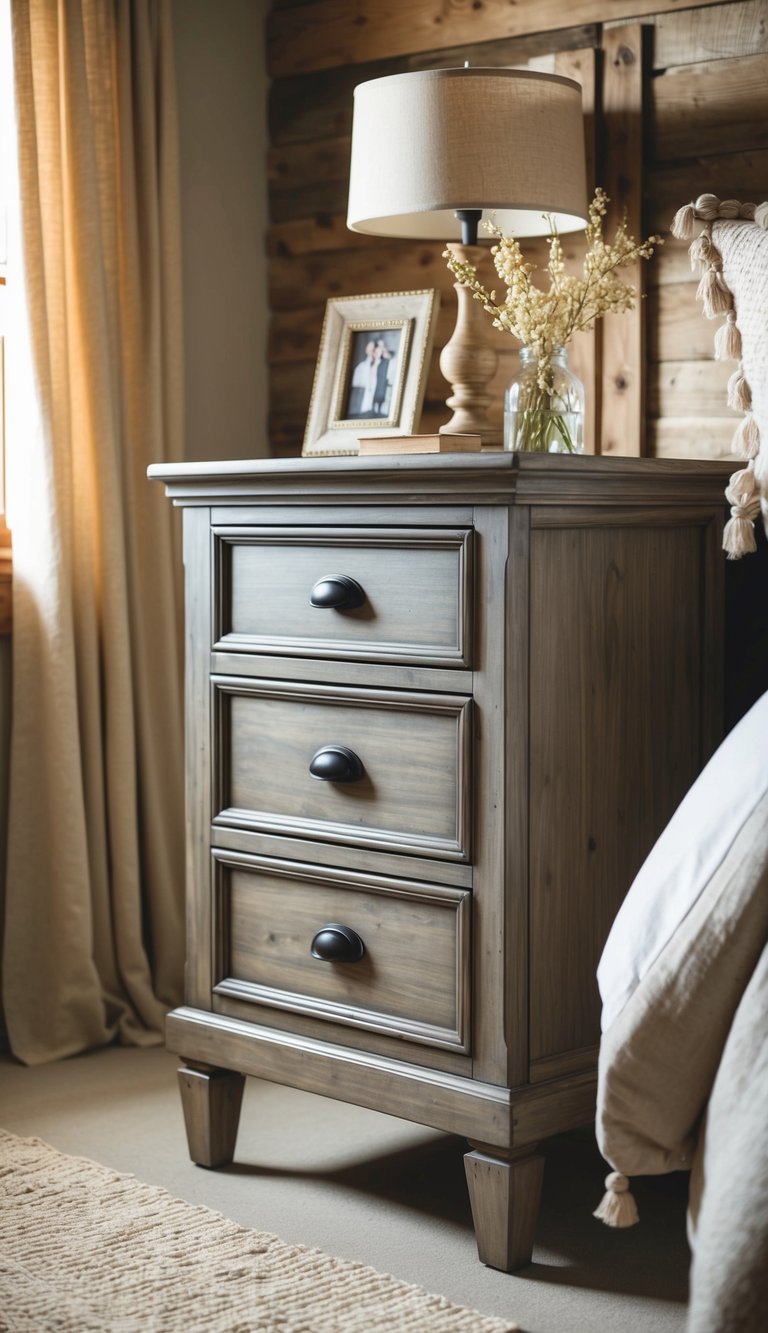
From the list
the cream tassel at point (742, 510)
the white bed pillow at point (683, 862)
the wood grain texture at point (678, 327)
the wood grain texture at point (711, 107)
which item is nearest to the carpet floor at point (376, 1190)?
the white bed pillow at point (683, 862)

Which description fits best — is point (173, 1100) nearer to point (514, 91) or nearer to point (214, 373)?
point (214, 373)

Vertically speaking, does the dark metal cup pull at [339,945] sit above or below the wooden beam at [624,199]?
below

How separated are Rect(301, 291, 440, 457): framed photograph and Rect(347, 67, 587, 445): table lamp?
12.1 inches

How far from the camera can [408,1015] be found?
1.82 m

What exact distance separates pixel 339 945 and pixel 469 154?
1.09 metres

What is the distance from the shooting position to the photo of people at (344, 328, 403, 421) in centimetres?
252

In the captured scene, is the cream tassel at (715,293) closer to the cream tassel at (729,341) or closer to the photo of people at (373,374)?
the cream tassel at (729,341)

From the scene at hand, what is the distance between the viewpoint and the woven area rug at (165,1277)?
1.62 m

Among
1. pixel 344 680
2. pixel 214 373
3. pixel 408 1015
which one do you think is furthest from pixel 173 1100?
pixel 214 373

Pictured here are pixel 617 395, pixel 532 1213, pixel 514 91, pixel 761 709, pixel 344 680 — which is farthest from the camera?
pixel 617 395

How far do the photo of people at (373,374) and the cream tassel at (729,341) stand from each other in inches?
32.4

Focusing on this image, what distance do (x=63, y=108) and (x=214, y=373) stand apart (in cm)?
58

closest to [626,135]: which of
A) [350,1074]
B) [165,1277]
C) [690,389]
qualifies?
[690,389]

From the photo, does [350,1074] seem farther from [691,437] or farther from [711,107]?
[711,107]
